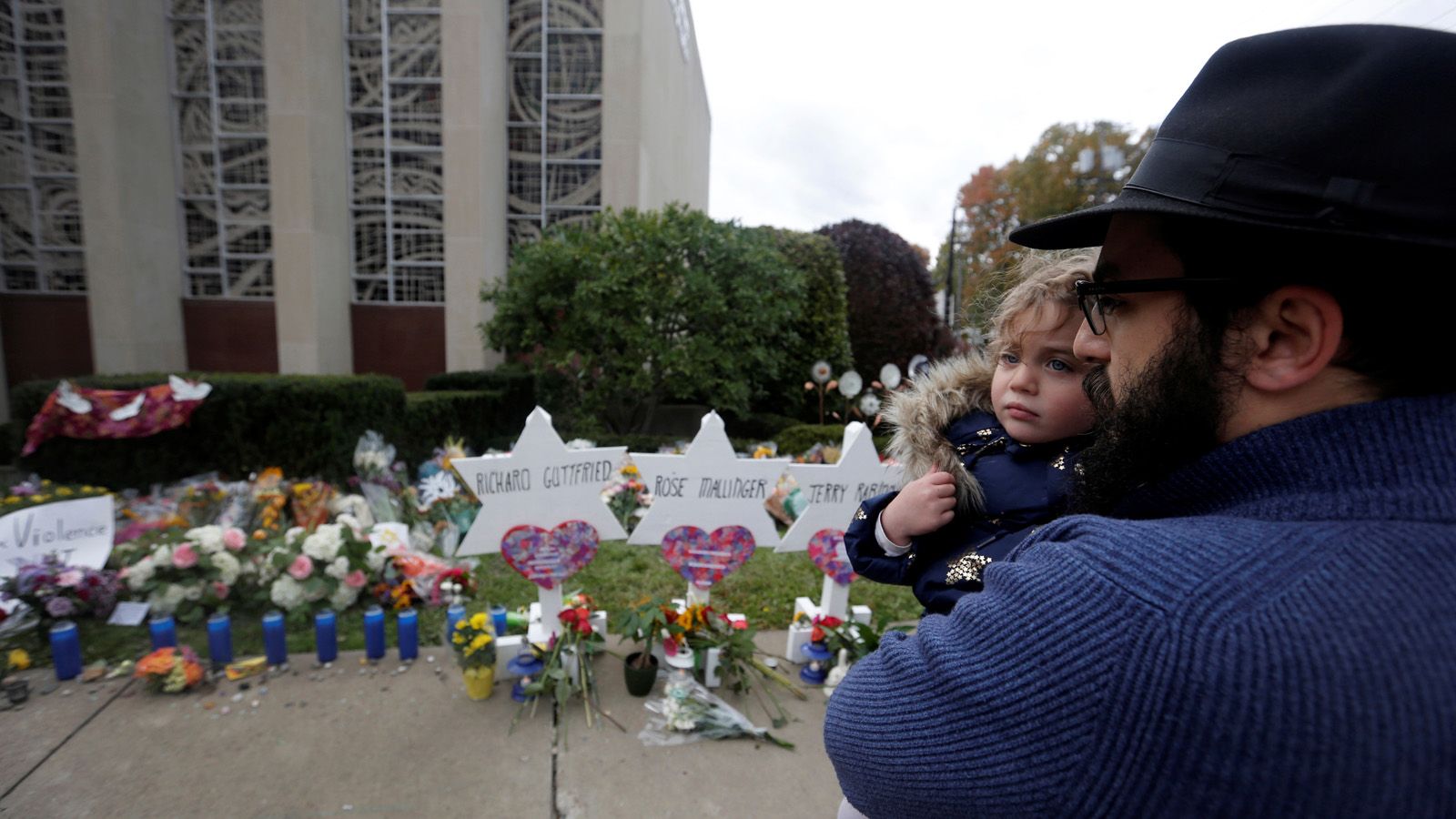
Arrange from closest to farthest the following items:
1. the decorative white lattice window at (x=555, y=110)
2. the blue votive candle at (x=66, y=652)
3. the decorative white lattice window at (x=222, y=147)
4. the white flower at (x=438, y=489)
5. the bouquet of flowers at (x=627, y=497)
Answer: the blue votive candle at (x=66, y=652)
the white flower at (x=438, y=489)
the bouquet of flowers at (x=627, y=497)
the decorative white lattice window at (x=222, y=147)
the decorative white lattice window at (x=555, y=110)

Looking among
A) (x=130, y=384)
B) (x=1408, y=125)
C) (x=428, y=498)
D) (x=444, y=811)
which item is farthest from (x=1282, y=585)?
(x=130, y=384)

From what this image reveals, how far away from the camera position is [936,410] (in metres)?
1.81

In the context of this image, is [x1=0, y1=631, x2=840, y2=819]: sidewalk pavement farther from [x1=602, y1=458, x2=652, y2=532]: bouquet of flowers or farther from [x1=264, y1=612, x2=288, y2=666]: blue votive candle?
[x1=602, y1=458, x2=652, y2=532]: bouquet of flowers

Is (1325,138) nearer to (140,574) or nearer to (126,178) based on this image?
(140,574)

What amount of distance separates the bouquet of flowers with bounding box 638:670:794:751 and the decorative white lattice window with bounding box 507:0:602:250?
1079 centimetres

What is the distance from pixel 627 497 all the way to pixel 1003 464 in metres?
4.71

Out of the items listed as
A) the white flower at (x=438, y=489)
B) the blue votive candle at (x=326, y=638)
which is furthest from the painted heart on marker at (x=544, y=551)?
the white flower at (x=438, y=489)

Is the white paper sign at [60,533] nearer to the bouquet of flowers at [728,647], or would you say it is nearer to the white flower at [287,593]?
the white flower at [287,593]

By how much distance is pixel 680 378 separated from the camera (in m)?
8.47

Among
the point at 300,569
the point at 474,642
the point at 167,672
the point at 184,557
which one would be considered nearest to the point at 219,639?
the point at 167,672

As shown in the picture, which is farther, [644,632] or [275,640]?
[275,640]

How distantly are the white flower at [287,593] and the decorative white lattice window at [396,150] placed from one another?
30.7 ft

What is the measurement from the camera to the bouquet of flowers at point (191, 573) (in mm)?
3746

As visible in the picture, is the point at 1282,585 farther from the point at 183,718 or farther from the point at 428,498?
the point at 428,498
